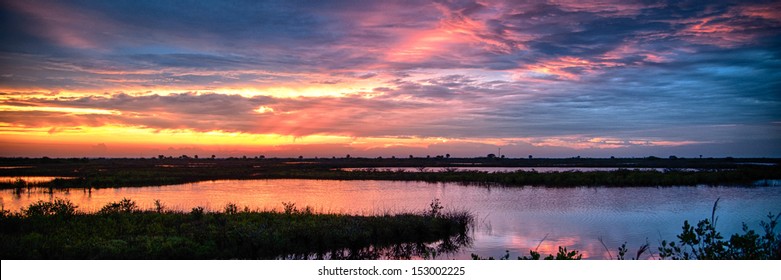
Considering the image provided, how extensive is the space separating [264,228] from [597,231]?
1027cm

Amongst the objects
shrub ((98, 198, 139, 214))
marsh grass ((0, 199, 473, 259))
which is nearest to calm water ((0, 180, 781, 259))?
marsh grass ((0, 199, 473, 259))

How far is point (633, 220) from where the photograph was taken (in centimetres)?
2006

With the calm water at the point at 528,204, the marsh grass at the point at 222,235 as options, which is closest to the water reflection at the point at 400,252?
the marsh grass at the point at 222,235

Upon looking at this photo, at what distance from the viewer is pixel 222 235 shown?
13.8m

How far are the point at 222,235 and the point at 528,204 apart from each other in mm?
16539

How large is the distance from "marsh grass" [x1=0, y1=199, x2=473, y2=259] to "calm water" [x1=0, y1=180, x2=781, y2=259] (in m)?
1.71

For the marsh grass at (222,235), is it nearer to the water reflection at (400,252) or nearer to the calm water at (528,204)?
the water reflection at (400,252)

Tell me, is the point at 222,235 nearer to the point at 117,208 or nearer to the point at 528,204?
the point at 117,208

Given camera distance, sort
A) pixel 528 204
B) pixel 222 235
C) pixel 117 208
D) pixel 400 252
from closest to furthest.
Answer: pixel 222 235, pixel 400 252, pixel 117 208, pixel 528 204

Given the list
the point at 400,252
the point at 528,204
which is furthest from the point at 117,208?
the point at 528,204

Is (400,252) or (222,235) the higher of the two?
(222,235)

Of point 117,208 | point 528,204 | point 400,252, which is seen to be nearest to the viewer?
point 400,252
